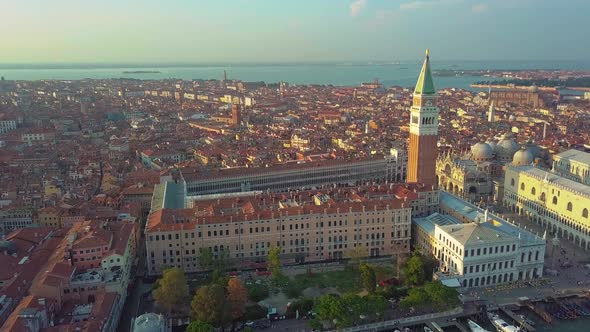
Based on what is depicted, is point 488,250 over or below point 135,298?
over

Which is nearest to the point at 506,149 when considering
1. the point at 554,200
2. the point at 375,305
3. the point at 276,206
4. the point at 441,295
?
the point at 554,200

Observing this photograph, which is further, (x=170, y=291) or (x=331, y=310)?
(x=170, y=291)

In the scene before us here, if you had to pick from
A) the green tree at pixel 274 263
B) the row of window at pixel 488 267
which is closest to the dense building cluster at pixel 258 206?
the row of window at pixel 488 267

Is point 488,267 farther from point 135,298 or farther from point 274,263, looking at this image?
point 135,298

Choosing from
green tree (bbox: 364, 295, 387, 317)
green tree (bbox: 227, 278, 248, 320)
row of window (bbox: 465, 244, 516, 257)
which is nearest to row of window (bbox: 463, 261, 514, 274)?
row of window (bbox: 465, 244, 516, 257)

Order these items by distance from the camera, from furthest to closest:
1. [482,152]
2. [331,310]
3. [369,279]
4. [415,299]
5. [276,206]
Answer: [482,152]
[276,206]
[369,279]
[415,299]
[331,310]

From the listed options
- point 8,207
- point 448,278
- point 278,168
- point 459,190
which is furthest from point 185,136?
point 448,278
